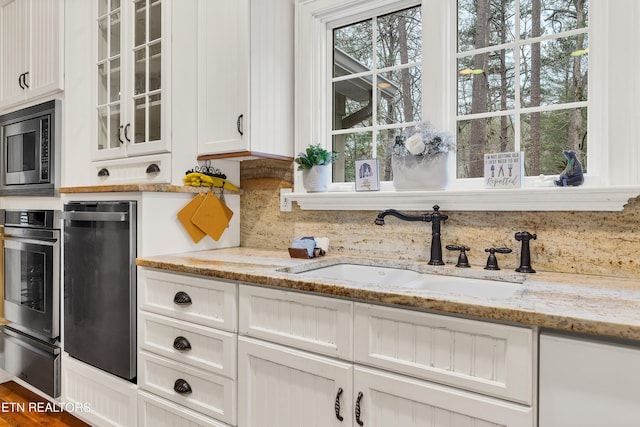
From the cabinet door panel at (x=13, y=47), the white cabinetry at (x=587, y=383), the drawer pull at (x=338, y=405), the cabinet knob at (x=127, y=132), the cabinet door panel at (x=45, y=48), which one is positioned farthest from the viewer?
the cabinet door panel at (x=13, y=47)

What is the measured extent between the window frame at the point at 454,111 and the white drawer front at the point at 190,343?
32.7 inches

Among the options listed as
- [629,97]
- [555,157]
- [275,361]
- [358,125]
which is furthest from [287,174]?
[629,97]

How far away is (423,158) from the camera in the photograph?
175 centimetres

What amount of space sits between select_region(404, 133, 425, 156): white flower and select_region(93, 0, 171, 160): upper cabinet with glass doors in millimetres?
1224

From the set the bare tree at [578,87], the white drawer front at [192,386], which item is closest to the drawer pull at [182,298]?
the white drawer front at [192,386]

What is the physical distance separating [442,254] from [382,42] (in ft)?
3.65

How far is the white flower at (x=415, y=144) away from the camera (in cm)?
171

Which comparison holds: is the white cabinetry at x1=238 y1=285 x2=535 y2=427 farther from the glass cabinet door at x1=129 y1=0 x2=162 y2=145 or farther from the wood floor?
the wood floor

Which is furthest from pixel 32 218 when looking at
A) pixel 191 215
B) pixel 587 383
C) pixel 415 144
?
pixel 587 383

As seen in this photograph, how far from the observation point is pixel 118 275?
6.46 ft

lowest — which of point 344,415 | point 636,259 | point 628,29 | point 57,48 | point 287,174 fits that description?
point 344,415

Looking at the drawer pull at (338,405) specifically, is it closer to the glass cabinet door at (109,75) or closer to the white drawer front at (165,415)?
the white drawer front at (165,415)

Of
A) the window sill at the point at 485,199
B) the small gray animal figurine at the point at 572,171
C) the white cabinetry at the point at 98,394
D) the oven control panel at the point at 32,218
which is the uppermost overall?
the small gray animal figurine at the point at 572,171

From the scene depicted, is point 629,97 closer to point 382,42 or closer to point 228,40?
point 382,42
